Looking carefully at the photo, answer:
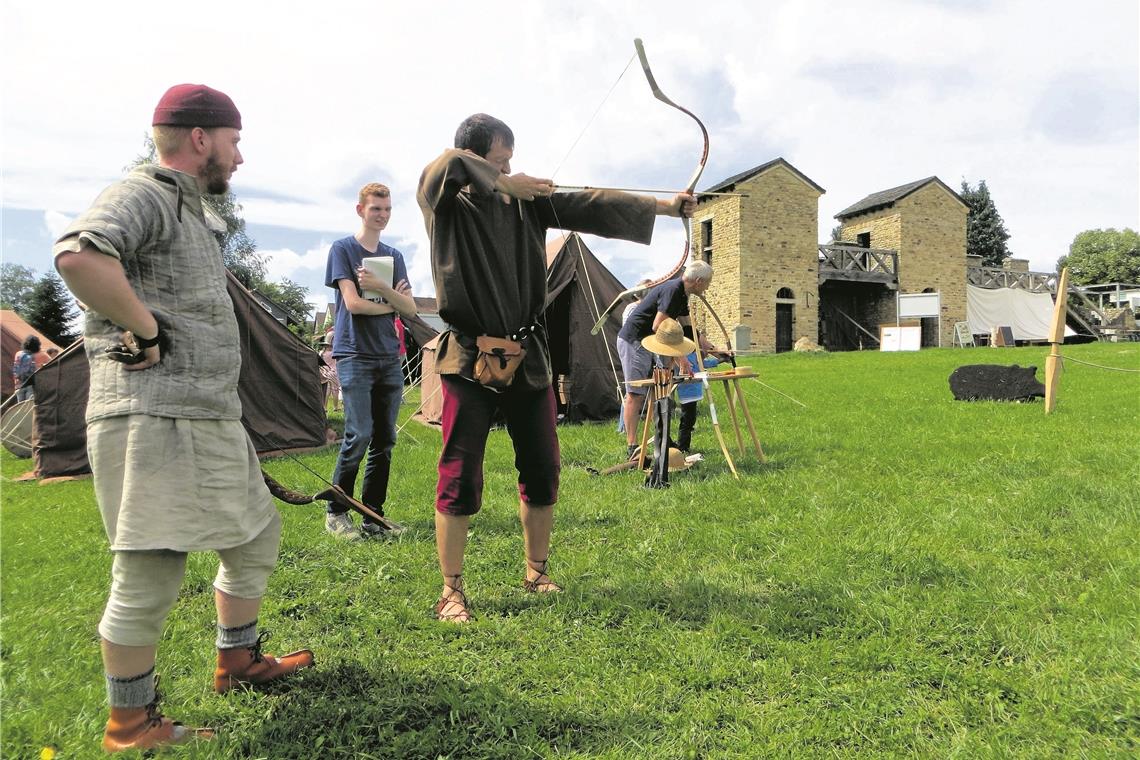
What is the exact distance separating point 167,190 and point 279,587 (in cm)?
189

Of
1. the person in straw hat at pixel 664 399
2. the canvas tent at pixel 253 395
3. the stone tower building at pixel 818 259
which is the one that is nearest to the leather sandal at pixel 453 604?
the person in straw hat at pixel 664 399

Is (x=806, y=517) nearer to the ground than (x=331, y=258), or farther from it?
nearer to the ground

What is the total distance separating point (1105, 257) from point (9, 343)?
72472mm

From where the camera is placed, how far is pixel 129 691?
169cm

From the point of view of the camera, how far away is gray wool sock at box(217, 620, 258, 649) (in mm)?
2023

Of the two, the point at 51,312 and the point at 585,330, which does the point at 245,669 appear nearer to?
the point at 585,330

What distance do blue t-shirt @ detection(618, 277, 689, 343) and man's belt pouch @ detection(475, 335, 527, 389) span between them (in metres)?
2.72

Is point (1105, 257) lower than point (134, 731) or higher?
higher

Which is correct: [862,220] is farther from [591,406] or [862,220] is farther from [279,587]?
[279,587]

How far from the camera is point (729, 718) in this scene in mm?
1906

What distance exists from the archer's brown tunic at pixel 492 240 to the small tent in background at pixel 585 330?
19.0 feet

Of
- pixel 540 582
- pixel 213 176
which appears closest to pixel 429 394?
pixel 540 582

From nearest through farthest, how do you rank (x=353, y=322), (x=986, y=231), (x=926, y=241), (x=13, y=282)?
(x=353, y=322) < (x=926, y=241) < (x=13, y=282) < (x=986, y=231)

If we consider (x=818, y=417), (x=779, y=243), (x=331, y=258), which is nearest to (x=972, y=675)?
(x=331, y=258)
